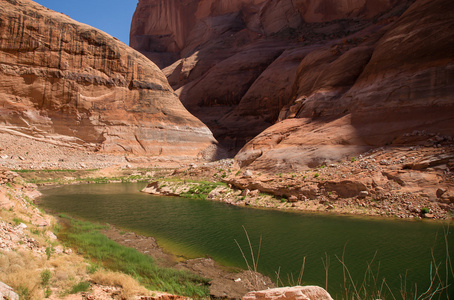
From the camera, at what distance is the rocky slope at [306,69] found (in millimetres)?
18094

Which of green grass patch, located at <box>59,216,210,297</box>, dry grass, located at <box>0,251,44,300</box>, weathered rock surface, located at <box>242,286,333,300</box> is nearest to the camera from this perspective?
weathered rock surface, located at <box>242,286,333,300</box>

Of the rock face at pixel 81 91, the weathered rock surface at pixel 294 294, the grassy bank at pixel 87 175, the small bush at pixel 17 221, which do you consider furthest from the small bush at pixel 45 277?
the rock face at pixel 81 91

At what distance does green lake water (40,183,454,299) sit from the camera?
779 centimetres

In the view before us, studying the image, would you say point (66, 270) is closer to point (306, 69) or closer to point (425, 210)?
point (425, 210)

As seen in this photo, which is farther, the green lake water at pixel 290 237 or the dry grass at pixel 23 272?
the green lake water at pixel 290 237

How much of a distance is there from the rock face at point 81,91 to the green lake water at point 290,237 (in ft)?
74.7

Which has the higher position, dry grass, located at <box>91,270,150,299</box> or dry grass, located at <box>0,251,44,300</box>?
dry grass, located at <box>0,251,44,300</box>

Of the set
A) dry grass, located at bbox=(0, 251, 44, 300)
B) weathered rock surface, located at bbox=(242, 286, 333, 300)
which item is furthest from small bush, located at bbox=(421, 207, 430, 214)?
dry grass, located at bbox=(0, 251, 44, 300)

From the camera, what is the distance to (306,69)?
100 ft

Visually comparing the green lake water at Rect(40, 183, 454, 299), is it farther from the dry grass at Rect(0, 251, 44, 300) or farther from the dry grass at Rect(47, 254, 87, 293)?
the dry grass at Rect(0, 251, 44, 300)

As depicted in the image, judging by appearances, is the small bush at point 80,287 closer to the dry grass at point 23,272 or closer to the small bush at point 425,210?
the dry grass at point 23,272

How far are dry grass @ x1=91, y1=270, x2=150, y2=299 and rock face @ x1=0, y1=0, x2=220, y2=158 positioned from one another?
113ft

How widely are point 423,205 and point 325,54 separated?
20.5 meters

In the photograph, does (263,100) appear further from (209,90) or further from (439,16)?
(439,16)
